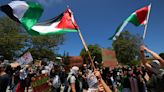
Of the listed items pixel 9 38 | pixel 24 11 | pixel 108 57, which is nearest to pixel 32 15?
pixel 24 11

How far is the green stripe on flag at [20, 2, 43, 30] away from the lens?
304 inches

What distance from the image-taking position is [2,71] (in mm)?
9242

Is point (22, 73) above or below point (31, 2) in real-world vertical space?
below

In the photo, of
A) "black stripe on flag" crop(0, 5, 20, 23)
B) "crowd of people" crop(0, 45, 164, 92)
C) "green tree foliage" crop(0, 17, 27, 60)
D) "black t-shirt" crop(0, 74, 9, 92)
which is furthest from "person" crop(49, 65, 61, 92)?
"green tree foliage" crop(0, 17, 27, 60)

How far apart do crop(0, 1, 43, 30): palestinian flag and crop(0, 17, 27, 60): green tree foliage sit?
56.1 m

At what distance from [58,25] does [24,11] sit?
0.83 meters

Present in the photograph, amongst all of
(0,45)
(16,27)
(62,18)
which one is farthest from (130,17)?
(16,27)

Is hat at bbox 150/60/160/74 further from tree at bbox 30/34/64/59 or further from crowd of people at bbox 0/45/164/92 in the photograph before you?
tree at bbox 30/34/64/59

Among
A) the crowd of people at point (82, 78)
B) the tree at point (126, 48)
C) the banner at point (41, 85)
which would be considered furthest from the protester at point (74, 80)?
the tree at point (126, 48)

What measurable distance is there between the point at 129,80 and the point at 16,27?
57210mm

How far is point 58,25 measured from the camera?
7.96 metres

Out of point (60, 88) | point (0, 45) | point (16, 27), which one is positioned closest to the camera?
point (60, 88)

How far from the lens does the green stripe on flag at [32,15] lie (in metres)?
7.71

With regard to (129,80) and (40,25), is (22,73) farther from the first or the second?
(40,25)
